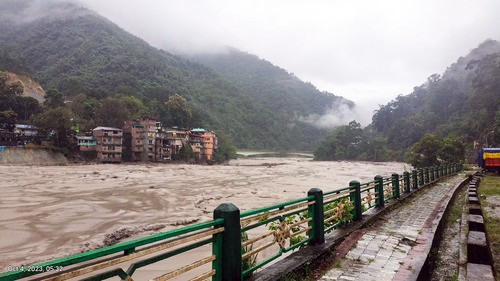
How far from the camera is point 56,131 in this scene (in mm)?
49094

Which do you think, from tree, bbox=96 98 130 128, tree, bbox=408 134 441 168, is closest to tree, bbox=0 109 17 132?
tree, bbox=96 98 130 128

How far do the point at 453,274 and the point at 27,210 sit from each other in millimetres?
20017

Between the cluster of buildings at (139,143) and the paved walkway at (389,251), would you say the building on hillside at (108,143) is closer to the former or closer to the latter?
the cluster of buildings at (139,143)

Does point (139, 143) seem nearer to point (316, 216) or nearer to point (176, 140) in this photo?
point (176, 140)

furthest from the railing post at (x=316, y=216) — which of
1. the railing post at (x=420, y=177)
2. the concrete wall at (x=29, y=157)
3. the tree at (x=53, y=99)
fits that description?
the tree at (x=53, y=99)

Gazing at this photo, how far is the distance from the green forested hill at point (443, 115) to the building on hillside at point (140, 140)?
52.7m

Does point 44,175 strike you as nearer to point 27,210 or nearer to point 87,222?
point 27,210

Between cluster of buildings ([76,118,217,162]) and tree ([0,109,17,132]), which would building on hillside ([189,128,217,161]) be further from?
tree ([0,109,17,132])

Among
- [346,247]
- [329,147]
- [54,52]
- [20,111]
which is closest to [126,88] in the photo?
[20,111]

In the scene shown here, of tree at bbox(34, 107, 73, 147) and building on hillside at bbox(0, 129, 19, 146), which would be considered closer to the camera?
building on hillside at bbox(0, 129, 19, 146)

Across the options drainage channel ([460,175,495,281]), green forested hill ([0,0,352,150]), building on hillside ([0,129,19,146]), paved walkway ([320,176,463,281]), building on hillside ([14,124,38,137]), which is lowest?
paved walkway ([320,176,463,281])

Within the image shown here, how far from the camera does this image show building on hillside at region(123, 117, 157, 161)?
57688 mm

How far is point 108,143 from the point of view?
53031 millimetres

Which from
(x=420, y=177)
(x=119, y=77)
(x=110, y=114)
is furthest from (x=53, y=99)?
(x=420, y=177)
